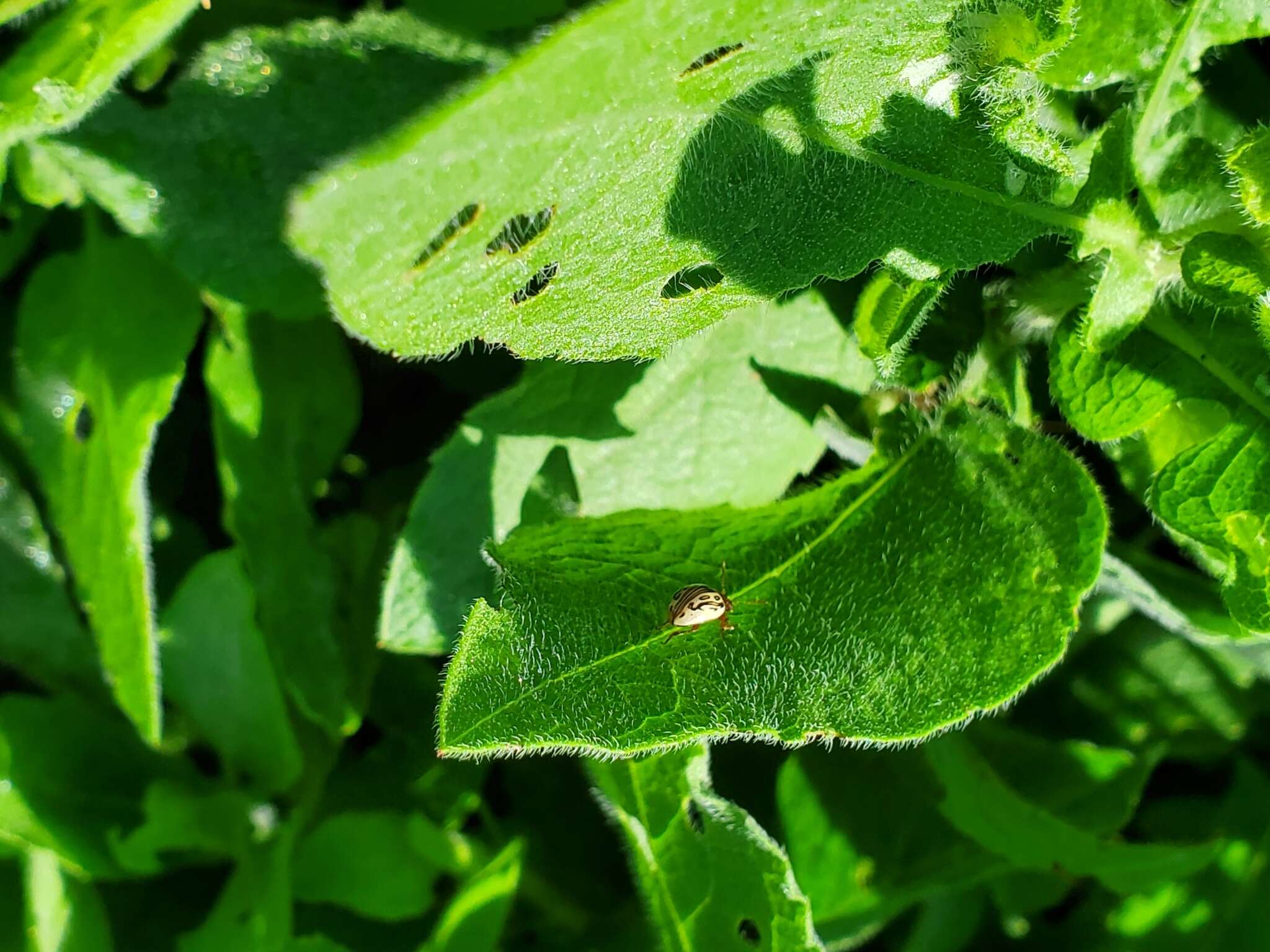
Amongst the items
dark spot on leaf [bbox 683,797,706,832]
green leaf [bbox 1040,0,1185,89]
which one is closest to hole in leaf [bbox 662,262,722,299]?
green leaf [bbox 1040,0,1185,89]

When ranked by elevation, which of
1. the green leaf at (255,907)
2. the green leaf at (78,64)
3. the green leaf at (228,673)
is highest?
the green leaf at (78,64)

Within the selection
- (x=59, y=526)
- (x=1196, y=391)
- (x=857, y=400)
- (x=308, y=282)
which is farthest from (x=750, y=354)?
(x=59, y=526)

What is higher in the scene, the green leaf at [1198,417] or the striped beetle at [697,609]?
the green leaf at [1198,417]

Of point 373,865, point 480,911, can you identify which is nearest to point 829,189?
point 480,911

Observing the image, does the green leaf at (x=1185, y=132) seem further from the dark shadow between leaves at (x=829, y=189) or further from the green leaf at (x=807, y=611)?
the green leaf at (x=807, y=611)

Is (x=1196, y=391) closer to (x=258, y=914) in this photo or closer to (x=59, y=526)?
(x=258, y=914)

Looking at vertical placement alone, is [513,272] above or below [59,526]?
above

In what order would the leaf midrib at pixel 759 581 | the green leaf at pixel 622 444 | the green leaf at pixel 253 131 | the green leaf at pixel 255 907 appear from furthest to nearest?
1. the green leaf at pixel 255 907
2. the green leaf at pixel 253 131
3. the green leaf at pixel 622 444
4. the leaf midrib at pixel 759 581

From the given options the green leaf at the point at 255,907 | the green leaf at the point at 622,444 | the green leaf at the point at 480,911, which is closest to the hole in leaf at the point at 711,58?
the green leaf at the point at 622,444

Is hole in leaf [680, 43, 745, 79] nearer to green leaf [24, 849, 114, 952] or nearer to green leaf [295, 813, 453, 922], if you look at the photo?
green leaf [295, 813, 453, 922]
